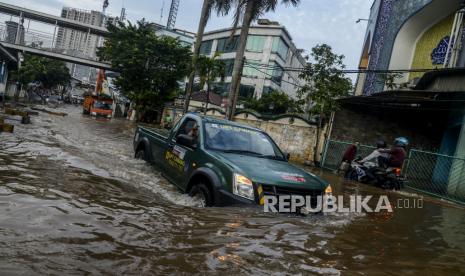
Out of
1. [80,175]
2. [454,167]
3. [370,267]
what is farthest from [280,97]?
[370,267]

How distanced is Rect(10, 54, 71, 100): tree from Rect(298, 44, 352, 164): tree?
40640 millimetres

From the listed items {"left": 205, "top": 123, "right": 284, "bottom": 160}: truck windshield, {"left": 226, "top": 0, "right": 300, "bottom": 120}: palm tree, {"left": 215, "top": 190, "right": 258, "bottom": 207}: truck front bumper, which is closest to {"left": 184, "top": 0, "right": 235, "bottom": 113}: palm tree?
{"left": 226, "top": 0, "right": 300, "bottom": 120}: palm tree

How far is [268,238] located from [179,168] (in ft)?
8.46

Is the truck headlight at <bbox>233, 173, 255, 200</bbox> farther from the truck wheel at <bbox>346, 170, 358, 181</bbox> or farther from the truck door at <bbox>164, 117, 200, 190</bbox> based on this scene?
the truck wheel at <bbox>346, 170, 358, 181</bbox>

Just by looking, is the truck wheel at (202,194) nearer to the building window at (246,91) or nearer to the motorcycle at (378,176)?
the motorcycle at (378,176)

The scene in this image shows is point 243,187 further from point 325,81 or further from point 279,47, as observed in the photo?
point 279,47

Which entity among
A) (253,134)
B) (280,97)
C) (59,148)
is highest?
(280,97)

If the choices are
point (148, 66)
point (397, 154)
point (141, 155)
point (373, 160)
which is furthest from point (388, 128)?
point (148, 66)

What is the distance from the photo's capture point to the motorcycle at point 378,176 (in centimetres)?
1125

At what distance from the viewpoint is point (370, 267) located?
3.85 m

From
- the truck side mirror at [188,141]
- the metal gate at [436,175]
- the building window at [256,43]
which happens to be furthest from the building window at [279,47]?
the truck side mirror at [188,141]

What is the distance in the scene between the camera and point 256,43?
45406 millimetres

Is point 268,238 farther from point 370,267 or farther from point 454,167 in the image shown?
point 454,167

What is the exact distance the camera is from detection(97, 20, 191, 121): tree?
116 ft
